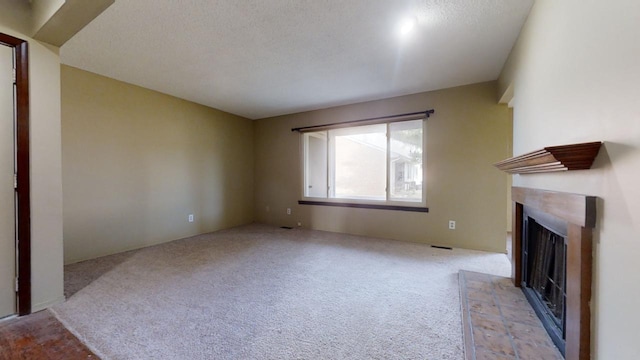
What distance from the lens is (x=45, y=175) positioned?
6.48 ft

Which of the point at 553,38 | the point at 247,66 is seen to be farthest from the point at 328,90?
the point at 553,38

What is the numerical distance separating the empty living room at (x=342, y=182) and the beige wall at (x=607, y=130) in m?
0.01

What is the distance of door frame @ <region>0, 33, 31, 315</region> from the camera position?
1.84m

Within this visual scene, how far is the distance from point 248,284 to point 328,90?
281 cm

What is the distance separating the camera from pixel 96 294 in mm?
2213

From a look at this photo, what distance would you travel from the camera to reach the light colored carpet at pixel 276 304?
1537 millimetres

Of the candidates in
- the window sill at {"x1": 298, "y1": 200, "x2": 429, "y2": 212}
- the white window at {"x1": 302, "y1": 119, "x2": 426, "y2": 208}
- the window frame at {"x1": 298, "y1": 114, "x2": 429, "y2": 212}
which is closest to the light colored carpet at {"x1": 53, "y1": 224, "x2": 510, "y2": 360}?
the window sill at {"x1": 298, "y1": 200, "x2": 429, "y2": 212}

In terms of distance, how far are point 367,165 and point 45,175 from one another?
3.91 m

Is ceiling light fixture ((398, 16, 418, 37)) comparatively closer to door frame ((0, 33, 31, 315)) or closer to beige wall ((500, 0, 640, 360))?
beige wall ((500, 0, 640, 360))

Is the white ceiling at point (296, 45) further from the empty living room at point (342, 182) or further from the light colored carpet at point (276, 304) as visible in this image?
the light colored carpet at point (276, 304)

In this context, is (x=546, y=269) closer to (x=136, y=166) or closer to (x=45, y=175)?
(x=45, y=175)

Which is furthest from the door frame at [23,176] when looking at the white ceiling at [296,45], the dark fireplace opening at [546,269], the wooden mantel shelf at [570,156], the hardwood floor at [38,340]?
the dark fireplace opening at [546,269]

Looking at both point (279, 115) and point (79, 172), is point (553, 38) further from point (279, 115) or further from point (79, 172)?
point (79, 172)

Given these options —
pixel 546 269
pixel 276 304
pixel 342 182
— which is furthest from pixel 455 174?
pixel 276 304
